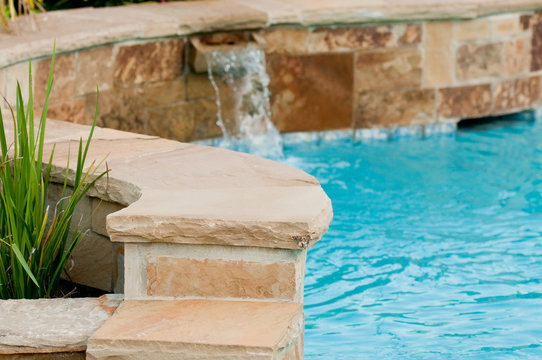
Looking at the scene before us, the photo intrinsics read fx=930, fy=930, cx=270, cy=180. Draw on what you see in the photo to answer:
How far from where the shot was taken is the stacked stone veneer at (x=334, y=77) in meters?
4.99

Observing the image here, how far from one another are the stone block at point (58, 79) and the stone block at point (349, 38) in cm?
159

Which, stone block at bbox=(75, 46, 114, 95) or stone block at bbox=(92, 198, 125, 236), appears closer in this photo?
stone block at bbox=(92, 198, 125, 236)

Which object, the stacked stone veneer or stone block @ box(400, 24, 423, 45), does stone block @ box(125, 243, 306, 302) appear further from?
stone block @ box(400, 24, 423, 45)

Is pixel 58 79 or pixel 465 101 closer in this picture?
pixel 58 79

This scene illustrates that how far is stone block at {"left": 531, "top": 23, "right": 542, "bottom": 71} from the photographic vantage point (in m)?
6.29

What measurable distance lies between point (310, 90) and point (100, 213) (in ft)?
9.99

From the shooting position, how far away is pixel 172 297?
2461 millimetres

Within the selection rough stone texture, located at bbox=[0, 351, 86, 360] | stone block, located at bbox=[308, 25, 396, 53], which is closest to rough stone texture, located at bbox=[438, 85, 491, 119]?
stone block, located at bbox=[308, 25, 396, 53]

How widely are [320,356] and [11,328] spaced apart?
1235 mm

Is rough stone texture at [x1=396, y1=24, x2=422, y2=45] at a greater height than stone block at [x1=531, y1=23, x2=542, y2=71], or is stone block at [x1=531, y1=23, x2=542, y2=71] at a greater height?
rough stone texture at [x1=396, y1=24, x2=422, y2=45]

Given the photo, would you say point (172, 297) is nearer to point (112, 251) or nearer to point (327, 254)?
point (112, 251)

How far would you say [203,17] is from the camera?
527 cm

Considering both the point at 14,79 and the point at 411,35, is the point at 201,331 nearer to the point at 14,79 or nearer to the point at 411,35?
the point at 14,79

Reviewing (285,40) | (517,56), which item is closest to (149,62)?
(285,40)
